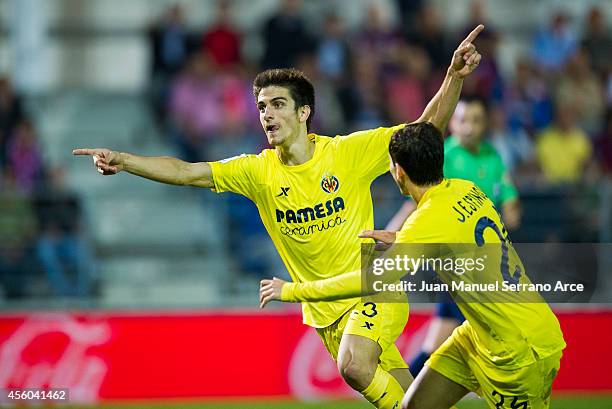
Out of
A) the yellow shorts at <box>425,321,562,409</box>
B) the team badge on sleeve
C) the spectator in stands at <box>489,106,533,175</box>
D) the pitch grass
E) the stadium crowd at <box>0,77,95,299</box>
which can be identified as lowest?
the pitch grass

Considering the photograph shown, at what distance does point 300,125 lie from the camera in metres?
6.82

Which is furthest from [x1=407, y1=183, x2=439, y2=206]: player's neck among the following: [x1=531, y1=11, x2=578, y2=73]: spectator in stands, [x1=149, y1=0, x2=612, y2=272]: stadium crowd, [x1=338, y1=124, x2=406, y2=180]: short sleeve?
[x1=531, y1=11, x2=578, y2=73]: spectator in stands

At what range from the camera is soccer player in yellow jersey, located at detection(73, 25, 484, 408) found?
6.54 metres

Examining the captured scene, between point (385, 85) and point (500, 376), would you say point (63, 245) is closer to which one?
point (385, 85)

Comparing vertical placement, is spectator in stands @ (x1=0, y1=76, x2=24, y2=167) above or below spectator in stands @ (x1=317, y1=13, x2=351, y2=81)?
below

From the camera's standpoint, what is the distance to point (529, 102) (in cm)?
1348

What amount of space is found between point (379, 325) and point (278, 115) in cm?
143

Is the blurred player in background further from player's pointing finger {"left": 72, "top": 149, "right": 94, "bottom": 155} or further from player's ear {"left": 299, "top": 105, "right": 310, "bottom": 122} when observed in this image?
player's pointing finger {"left": 72, "top": 149, "right": 94, "bottom": 155}

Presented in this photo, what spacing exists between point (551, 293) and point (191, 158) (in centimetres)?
624

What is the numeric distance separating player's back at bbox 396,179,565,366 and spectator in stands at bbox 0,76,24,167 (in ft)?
27.6

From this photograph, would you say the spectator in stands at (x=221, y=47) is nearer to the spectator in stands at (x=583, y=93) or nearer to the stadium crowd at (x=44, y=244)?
the stadium crowd at (x=44, y=244)

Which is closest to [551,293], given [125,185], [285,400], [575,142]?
[285,400]

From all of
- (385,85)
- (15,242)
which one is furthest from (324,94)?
(15,242)

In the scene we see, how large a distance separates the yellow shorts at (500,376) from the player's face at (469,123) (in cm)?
271
